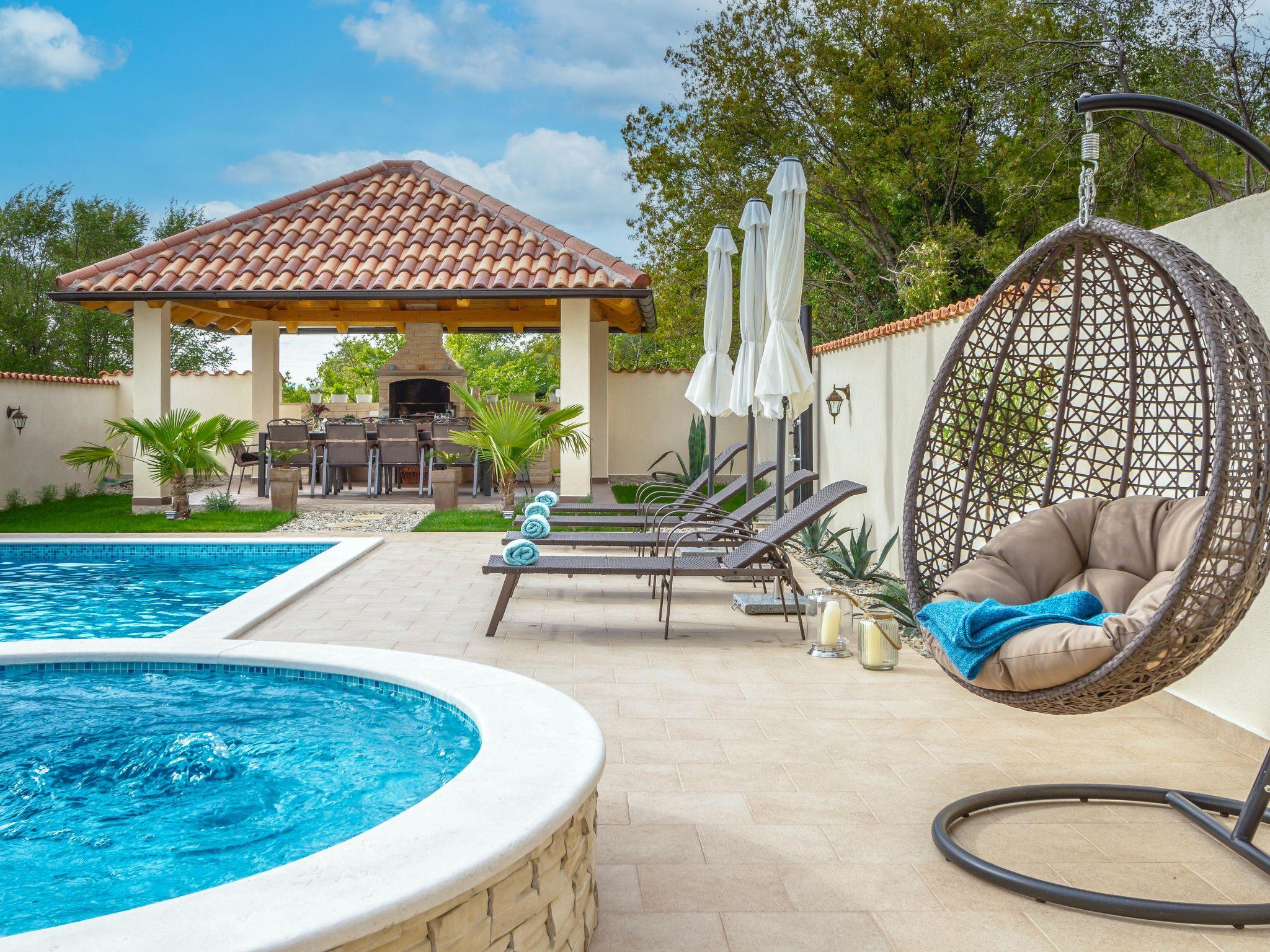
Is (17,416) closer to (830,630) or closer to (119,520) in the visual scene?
(119,520)

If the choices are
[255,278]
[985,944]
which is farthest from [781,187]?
[255,278]

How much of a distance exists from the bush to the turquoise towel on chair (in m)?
9.91

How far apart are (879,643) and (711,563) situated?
119 centimetres

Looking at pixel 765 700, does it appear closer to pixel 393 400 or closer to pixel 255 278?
pixel 255 278

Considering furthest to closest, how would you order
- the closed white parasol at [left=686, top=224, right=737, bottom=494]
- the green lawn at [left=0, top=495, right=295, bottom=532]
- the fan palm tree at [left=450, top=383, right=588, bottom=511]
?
the fan palm tree at [left=450, top=383, right=588, bottom=511], the green lawn at [left=0, top=495, right=295, bottom=532], the closed white parasol at [left=686, top=224, right=737, bottom=494]

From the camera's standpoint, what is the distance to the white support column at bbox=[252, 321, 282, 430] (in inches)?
603

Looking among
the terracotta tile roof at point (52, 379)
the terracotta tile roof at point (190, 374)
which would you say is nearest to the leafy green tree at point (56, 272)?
the terracotta tile roof at point (190, 374)

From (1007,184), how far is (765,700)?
12.3 m

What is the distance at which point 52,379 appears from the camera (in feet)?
44.5

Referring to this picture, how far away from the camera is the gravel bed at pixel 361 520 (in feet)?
34.6

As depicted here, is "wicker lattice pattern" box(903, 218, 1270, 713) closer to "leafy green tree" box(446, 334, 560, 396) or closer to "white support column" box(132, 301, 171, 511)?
"white support column" box(132, 301, 171, 511)

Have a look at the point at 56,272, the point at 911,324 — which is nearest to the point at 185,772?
the point at 911,324

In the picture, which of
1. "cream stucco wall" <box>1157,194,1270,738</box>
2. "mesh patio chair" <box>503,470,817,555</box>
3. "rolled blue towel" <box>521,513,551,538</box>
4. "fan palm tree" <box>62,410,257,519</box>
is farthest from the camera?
"fan palm tree" <box>62,410,257,519</box>

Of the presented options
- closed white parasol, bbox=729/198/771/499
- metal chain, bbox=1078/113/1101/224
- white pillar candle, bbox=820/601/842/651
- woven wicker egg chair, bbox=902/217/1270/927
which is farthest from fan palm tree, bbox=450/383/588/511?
metal chain, bbox=1078/113/1101/224
